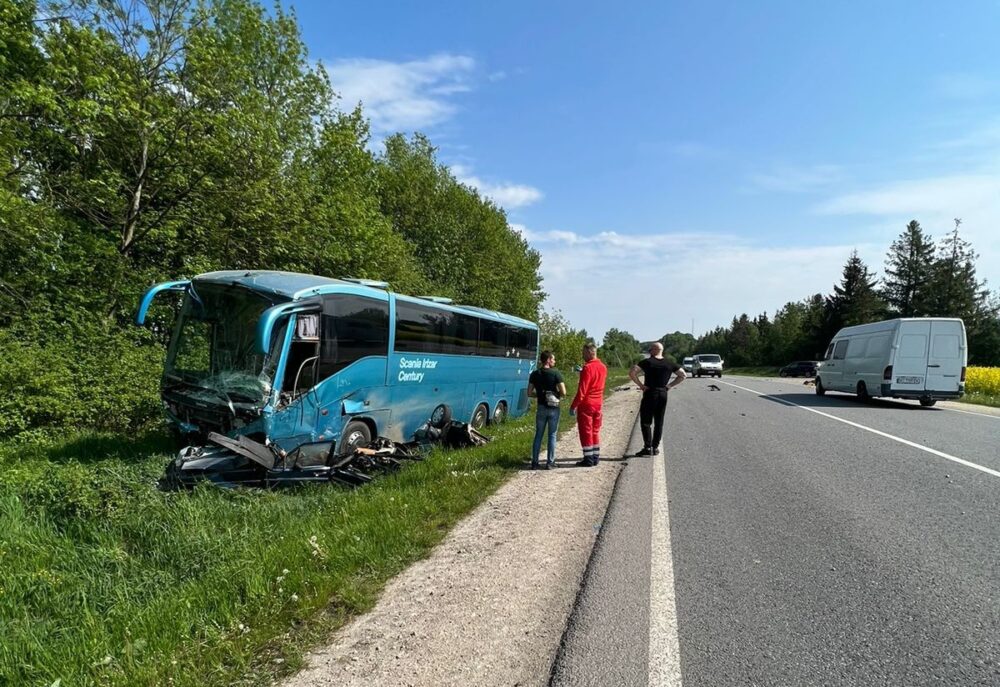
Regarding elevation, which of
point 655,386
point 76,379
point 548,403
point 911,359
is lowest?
point 76,379

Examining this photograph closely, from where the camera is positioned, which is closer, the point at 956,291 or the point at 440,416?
the point at 440,416

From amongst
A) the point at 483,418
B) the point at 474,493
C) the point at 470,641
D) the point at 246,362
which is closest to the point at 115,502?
the point at 246,362

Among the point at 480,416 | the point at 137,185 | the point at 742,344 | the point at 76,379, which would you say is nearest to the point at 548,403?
the point at 480,416

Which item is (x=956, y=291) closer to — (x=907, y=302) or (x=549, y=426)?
(x=907, y=302)

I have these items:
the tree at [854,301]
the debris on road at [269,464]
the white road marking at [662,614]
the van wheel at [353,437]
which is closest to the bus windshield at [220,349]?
the debris on road at [269,464]

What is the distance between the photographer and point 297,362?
733cm

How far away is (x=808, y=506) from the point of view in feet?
18.8

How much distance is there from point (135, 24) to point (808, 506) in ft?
57.9

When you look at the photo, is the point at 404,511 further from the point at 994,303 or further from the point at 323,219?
the point at 994,303

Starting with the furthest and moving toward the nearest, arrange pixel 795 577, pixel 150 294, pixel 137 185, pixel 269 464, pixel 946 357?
1. pixel 946 357
2. pixel 137 185
3. pixel 150 294
4. pixel 269 464
5. pixel 795 577

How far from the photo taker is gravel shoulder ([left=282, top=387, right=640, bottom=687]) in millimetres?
2869

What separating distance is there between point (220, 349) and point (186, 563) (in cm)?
395

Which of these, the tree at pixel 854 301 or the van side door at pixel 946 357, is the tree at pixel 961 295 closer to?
the tree at pixel 854 301

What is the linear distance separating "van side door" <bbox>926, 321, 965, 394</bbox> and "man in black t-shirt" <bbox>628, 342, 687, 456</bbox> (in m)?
12.6
